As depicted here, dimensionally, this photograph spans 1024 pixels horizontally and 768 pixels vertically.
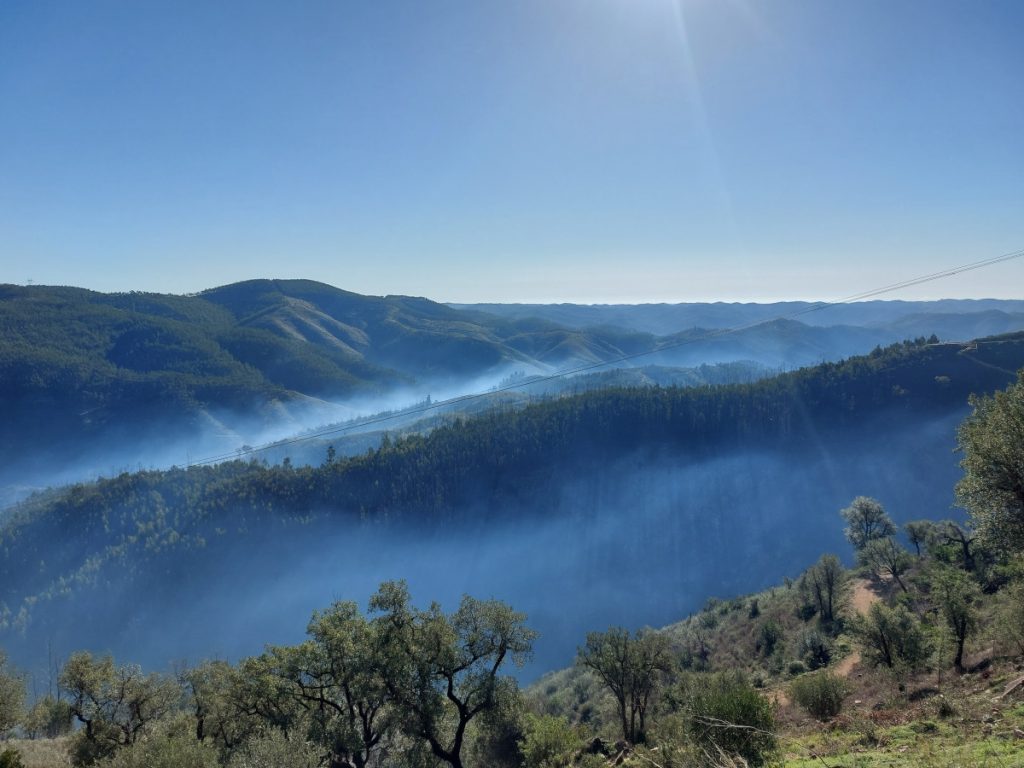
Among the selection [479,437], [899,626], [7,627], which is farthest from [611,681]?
[7,627]

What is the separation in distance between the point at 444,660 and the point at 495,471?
128 metres

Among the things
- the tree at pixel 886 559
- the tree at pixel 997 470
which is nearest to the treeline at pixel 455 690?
the tree at pixel 997 470

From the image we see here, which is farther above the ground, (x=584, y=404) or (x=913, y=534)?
(x=584, y=404)

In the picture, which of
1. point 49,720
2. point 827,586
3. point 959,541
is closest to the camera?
point 49,720

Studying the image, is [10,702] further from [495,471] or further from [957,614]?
[495,471]

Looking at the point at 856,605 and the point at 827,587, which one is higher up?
the point at 827,587

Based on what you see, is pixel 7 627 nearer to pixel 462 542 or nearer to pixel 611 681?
pixel 462 542

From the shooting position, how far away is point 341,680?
82.5ft

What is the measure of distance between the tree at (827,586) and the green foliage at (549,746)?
32.2m

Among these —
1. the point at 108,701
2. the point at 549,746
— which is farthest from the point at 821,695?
the point at 108,701

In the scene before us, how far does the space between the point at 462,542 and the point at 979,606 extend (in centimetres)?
11871

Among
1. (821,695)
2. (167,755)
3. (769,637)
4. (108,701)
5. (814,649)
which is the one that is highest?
(167,755)

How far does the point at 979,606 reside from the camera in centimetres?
3397

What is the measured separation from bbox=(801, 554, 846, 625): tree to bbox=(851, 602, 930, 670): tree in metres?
18.7
